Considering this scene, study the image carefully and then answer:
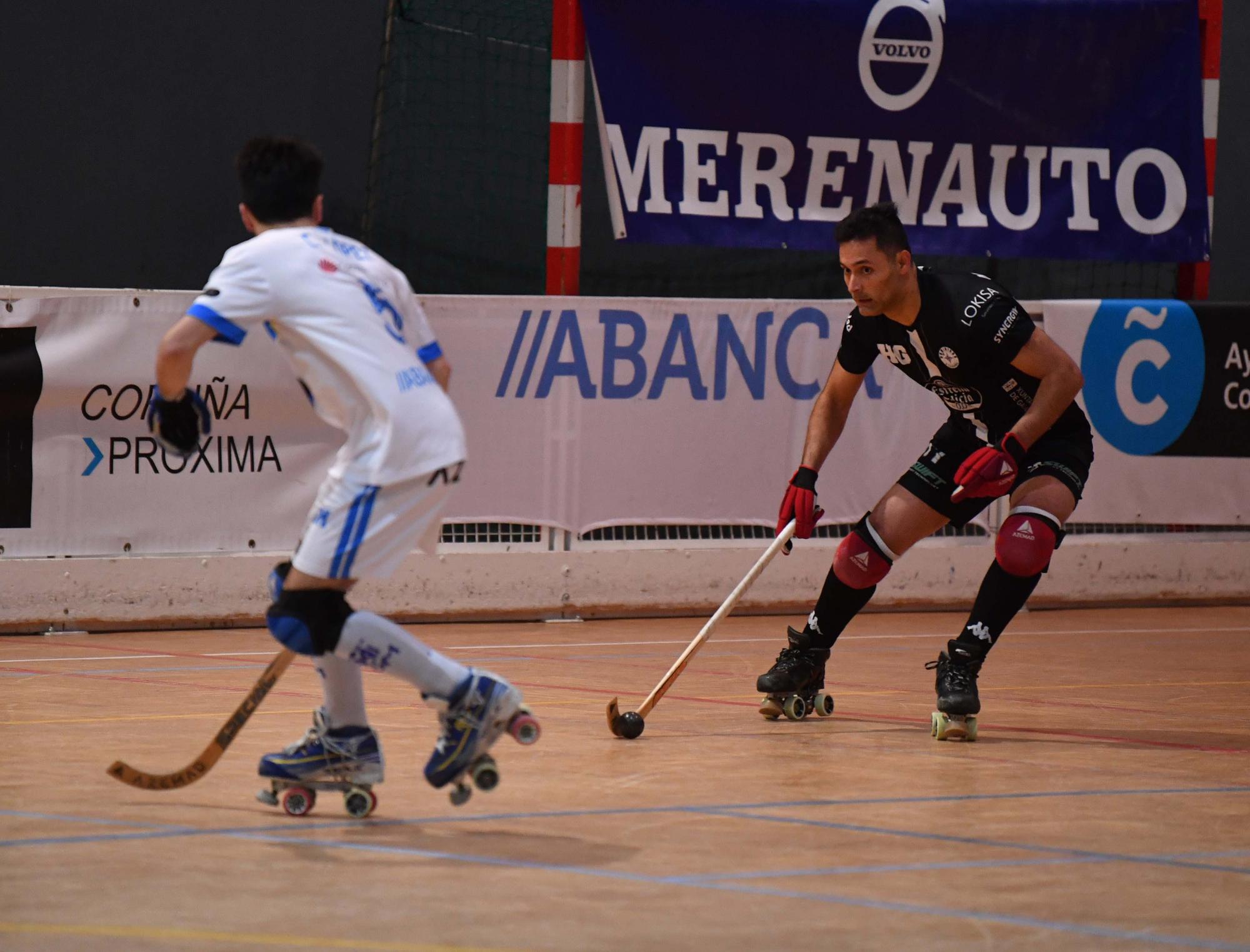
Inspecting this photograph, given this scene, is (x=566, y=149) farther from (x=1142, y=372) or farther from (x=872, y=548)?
(x=872, y=548)

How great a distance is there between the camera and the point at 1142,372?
10.4 m

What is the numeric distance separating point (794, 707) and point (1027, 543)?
98 centimetres

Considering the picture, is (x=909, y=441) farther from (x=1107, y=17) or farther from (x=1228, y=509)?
(x=1107, y=17)

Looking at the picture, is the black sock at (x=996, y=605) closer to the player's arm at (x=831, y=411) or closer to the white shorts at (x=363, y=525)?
the player's arm at (x=831, y=411)

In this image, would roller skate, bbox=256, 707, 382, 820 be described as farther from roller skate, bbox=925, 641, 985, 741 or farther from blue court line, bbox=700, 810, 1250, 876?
roller skate, bbox=925, 641, 985, 741

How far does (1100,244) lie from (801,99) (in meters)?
2.07

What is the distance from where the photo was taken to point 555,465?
9.35m

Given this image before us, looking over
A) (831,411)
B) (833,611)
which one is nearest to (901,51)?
(831,411)

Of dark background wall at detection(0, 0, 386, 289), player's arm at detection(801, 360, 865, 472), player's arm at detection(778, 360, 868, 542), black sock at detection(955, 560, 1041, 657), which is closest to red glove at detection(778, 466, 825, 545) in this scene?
player's arm at detection(778, 360, 868, 542)

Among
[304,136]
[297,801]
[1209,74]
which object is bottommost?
[297,801]

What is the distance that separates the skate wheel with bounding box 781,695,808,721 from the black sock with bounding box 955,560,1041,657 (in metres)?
0.59

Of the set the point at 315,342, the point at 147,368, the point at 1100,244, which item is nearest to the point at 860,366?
the point at 315,342

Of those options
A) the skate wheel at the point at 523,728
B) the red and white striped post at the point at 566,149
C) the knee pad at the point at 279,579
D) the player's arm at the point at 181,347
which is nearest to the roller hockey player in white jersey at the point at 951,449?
the skate wheel at the point at 523,728

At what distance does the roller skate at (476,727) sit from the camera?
442 centimetres
